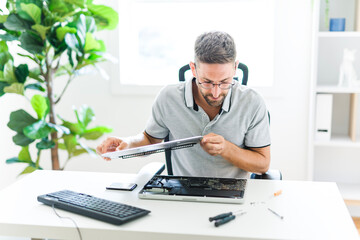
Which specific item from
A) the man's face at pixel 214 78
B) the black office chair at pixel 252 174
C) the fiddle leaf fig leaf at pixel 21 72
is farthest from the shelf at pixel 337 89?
the fiddle leaf fig leaf at pixel 21 72

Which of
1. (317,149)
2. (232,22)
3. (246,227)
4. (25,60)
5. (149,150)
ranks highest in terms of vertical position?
(232,22)

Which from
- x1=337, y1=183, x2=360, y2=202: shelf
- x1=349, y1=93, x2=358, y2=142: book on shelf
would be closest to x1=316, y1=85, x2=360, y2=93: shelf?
x1=349, y1=93, x2=358, y2=142: book on shelf

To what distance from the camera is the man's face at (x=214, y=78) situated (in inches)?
69.9

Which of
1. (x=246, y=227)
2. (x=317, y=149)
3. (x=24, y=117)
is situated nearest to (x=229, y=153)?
(x=246, y=227)

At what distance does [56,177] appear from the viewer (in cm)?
177

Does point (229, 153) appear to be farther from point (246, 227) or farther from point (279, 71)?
point (279, 71)

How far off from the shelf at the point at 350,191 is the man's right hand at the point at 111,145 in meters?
1.66

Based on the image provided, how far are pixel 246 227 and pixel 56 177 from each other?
0.83 metres

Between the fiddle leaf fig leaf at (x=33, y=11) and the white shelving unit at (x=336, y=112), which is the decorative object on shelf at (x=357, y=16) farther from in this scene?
the fiddle leaf fig leaf at (x=33, y=11)

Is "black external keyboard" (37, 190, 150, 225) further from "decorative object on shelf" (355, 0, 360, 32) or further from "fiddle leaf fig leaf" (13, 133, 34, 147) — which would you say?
"decorative object on shelf" (355, 0, 360, 32)

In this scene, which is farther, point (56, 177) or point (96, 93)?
point (96, 93)

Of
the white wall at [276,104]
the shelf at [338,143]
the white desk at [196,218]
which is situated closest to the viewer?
the white desk at [196,218]

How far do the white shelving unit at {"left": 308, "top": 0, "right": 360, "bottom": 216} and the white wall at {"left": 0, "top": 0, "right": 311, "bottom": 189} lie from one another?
105mm

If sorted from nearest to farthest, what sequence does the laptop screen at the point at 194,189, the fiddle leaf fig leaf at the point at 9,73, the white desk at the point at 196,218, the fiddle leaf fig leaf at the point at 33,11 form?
the white desk at the point at 196,218 < the laptop screen at the point at 194,189 < the fiddle leaf fig leaf at the point at 33,11 < the fiddle leaf fig leaf at the point at 9,73
